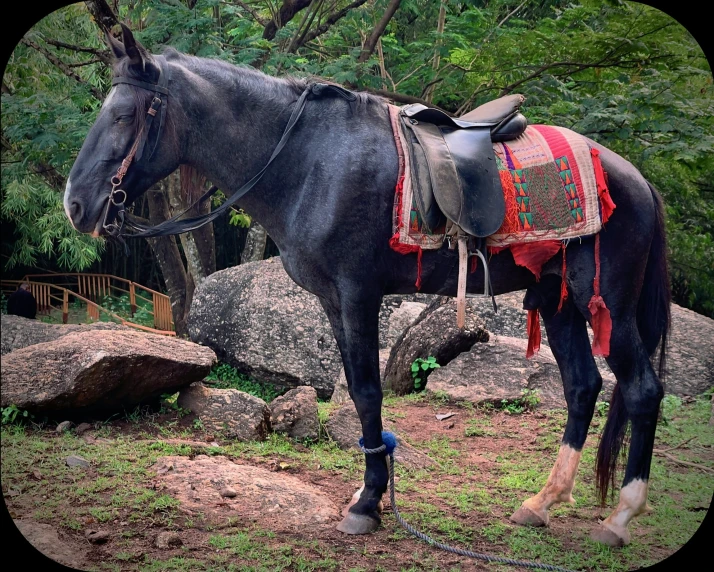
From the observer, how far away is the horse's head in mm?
3596

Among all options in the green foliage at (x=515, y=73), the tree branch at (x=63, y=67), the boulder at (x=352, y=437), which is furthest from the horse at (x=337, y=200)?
the tree branch at (x=63, y=67)

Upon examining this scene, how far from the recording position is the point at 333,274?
12.2ft

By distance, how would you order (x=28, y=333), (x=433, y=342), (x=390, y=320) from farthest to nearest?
(x=28, y=333)
(x=390, y=320)
(x=433, y=342)

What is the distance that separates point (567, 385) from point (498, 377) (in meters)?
2.45

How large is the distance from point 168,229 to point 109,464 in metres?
1.80

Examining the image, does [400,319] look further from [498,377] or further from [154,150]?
[154,150]

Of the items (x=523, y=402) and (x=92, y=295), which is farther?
(x=92, y=295)

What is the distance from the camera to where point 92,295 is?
15.4 m

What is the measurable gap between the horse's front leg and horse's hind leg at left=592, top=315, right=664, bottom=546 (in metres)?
1.26

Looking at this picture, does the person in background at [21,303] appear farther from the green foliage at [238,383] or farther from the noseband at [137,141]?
the noseband at [137,141]

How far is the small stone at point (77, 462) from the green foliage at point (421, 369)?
3371mm

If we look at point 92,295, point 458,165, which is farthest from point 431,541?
point 92,295

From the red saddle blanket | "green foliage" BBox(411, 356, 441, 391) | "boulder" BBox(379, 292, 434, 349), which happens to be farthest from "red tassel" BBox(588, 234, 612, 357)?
"boulder" BBox(379, 292, 434, 349)

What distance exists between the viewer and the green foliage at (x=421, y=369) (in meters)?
6.94
